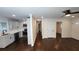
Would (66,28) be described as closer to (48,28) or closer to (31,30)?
(48,28)

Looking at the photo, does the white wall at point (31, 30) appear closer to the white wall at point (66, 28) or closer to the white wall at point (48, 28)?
the white wall at point (48, 28)

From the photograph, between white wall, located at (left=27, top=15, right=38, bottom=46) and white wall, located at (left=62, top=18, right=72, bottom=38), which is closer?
white wall, located at (left=27, top=15, right=38, bottom=46)

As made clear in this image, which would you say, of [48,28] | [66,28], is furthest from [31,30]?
[66,28]

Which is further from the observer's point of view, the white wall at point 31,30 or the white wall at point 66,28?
the white wall at point 66,28

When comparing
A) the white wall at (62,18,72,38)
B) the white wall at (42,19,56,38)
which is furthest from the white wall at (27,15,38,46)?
the white wall at (62,18,72,38)

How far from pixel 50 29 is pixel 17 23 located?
15.4ft

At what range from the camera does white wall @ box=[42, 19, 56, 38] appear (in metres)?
9.27

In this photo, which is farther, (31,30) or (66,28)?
(66,28)

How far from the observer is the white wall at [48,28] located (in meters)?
9.27

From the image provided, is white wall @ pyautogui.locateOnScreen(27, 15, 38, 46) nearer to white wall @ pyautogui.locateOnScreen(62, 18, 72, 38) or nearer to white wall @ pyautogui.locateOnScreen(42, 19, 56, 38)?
white wall @ pyautogui.locateOnScreen(42, 19, 56, 38)

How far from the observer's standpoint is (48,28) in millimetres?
9359

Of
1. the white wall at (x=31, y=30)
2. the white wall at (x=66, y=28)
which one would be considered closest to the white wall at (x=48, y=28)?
the white wall at (x=66, y=28)
